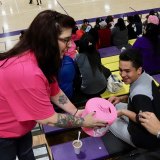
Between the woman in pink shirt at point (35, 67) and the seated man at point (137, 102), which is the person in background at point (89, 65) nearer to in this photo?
the seated man at point (137, 102)

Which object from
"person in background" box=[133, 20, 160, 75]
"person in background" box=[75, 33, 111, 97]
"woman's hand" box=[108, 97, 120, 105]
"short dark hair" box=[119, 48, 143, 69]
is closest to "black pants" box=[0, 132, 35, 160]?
"woman's hand" box=[108, 97, 120, 105]

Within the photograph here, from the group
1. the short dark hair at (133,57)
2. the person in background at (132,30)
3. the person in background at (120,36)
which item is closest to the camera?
the short dark hair at (133,57)

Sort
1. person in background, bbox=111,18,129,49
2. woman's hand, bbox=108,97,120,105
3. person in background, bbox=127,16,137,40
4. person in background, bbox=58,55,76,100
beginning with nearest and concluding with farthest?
woman's hand, bbox=108,97,120,105, person in background, bbox=58,55,76,100, person in background, bbox=111,18,129,49, person in background, bbox=127,16,137,40

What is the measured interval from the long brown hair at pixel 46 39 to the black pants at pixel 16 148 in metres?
0.80

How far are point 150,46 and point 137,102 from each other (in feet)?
7.58

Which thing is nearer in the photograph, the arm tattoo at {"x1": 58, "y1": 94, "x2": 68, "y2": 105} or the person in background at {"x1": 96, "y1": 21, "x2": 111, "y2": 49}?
the arm tattoo at {"x1": 58, "y1": 94, "x2": 68, "y2": 105}

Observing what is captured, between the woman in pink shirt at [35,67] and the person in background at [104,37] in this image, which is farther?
the person in background at [104,37]

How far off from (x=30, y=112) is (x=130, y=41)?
188 inches

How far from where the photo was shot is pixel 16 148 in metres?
2.62

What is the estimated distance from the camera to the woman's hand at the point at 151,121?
8.19 feet

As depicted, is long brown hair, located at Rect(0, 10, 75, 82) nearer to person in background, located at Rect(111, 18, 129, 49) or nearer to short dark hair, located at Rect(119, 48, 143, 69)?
short dark hair, located at Rect(119, 48, 143, 69)

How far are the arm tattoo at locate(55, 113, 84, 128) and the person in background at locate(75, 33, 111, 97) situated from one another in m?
1.76

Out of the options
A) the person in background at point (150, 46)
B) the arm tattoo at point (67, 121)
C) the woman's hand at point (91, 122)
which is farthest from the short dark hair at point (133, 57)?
the person in background at point (150, 46)

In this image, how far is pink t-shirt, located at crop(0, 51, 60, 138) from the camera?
1941 millimetres
